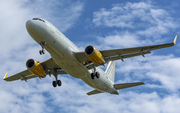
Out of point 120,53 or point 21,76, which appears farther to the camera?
point 21,76

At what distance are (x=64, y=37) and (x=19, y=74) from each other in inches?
497

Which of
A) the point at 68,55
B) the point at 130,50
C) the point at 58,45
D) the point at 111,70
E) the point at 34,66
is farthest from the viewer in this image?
the point at 111,70

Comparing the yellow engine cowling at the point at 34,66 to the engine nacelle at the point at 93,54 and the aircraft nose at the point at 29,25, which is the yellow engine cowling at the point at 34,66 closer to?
the aircraft nose at the point at 29,25

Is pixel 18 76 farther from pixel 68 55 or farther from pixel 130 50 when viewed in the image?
pixel 130 50

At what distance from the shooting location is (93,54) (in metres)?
26.8

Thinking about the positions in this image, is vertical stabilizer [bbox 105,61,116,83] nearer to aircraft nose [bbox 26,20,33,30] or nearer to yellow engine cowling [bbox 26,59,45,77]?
yellow engine cowling [bbox 26,59,45,77]

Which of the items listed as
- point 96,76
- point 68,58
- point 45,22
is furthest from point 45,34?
point 96,76

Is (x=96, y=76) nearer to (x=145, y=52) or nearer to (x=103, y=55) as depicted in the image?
(x=103, y=55)

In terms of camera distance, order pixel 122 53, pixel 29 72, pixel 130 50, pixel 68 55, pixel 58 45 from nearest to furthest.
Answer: pixel 58 45, pixel 68 55, pixel 130 50, pixel 122 53, pixel 29 72

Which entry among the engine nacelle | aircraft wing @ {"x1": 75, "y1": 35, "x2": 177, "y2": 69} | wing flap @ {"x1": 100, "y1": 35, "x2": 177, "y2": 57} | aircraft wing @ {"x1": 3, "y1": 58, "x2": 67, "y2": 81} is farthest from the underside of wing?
wing flap @ {"x1": 100, "y1": 35, "x2": 177, "y2": 57}

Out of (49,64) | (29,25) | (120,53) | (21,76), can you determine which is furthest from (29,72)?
(120,53)

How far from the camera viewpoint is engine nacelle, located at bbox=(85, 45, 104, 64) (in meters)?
26.9

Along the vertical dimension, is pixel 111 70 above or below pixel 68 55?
below

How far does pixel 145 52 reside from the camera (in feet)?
93.1
